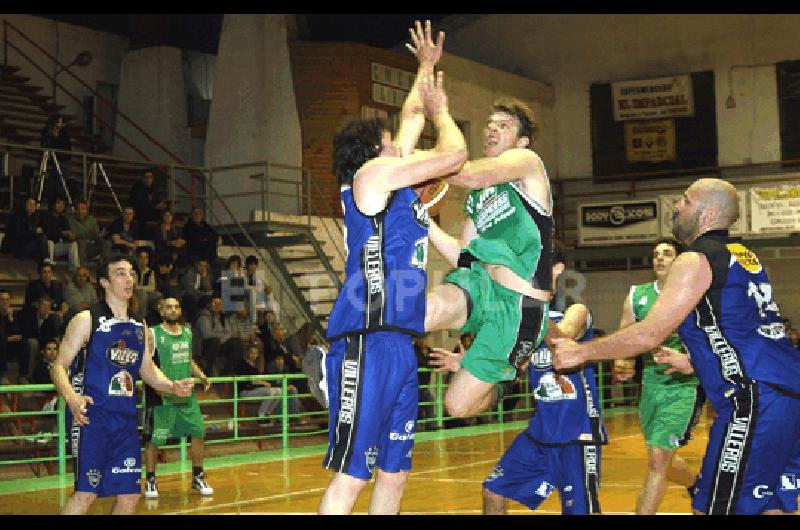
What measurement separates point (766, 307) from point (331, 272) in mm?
15349

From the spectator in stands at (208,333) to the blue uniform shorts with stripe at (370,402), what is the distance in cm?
1126


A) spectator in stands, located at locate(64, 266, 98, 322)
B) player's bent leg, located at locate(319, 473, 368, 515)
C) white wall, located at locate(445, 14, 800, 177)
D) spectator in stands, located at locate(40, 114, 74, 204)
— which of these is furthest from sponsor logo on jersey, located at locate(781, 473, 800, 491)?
white wall, located at locate(445, 14, 800, 177)

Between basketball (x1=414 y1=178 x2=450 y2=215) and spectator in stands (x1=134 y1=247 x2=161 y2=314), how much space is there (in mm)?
9959

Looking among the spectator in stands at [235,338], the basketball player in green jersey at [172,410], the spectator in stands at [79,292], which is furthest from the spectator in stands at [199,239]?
the basketball player in green jersey at [172,410]

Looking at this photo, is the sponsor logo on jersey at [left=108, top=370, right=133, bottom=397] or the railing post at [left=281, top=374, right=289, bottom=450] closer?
the sponsor logo on jersey at [left=108, top=370, right=133, bottom=397]

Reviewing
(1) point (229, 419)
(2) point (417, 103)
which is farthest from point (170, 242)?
(2) point (417, 103)

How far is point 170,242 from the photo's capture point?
17.4 m

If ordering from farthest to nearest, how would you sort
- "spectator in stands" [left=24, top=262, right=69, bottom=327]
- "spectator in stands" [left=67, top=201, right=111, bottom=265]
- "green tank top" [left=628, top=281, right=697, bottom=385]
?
"spectator in stands" [left=67, top=201, right=111, bottom=265] < "spectator in stands" [left=24, top=262, right=69, bottom=327] < "green tank top" [left=628, top=281, right=697, bottom=385]

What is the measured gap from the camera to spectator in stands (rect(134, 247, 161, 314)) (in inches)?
609

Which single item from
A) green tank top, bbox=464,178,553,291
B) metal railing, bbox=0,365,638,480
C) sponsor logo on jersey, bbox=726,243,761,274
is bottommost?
metal railing, bbox=0,365,638,480

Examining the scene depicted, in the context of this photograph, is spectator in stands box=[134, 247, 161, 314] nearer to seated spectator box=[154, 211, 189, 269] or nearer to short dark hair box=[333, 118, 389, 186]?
seated spectator box=[154, 211, 189, 269]

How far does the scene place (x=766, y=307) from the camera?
503cm

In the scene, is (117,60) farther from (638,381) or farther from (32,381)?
(638,381)

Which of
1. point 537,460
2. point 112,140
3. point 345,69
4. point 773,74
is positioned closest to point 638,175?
point 773,74
